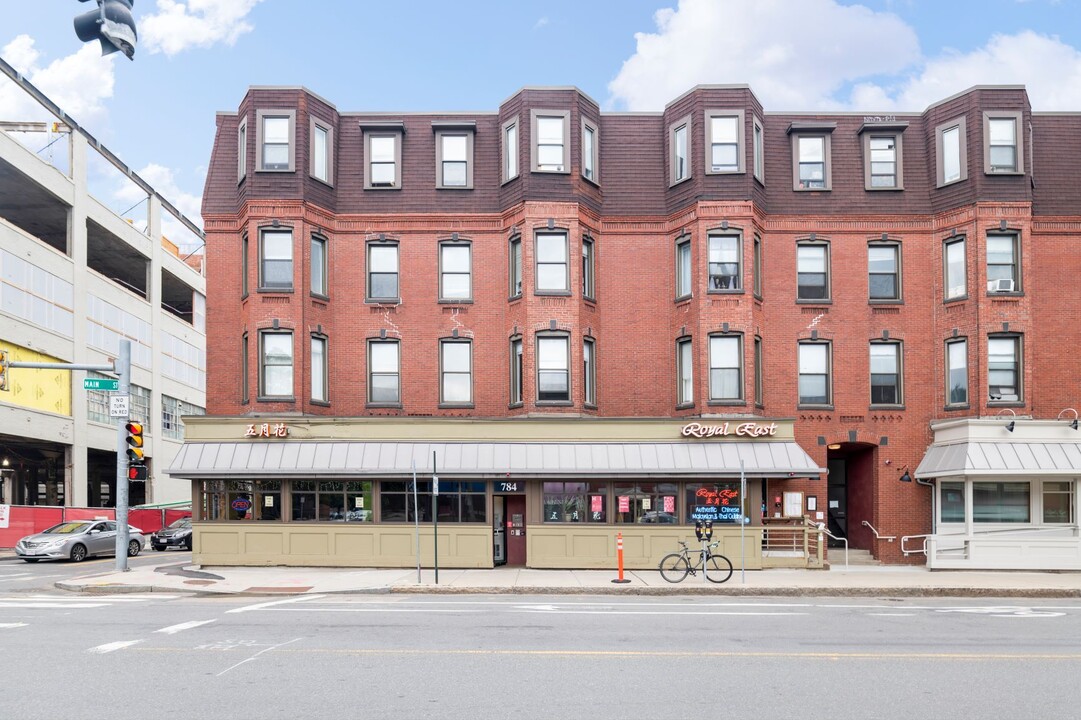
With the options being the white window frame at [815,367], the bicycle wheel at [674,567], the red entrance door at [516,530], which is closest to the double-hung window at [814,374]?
the white window frame at [815,367]

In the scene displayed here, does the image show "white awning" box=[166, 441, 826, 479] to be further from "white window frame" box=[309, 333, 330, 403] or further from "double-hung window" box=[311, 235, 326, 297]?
"double-hung window" box=[311, 235, 326, 297]

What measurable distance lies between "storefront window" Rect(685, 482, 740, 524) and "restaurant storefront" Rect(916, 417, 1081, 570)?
521 cm

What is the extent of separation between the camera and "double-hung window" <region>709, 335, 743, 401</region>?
2525cm

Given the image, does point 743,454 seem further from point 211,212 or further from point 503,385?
point 211,212

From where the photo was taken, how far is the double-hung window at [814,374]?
86.5 feet

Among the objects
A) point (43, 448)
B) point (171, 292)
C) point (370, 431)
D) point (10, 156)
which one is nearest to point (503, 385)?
point (370, 431)

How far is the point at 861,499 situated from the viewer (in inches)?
1073

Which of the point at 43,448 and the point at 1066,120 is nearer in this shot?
the point at 1066,120

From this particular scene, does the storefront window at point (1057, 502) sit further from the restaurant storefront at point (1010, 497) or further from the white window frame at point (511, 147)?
the white window frame at point (511, 147)

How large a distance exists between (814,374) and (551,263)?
8.20m

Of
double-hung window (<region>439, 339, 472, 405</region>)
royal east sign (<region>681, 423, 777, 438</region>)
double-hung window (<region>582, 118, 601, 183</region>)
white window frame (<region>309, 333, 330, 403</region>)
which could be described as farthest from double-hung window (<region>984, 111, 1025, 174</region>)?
white window frame (<region>309, 333, 330, 403</region>)

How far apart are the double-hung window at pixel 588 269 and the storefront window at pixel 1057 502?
43.5 feet

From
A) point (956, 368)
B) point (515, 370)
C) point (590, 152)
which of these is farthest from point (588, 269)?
point (956, 368)

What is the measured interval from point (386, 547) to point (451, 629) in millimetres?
10959
